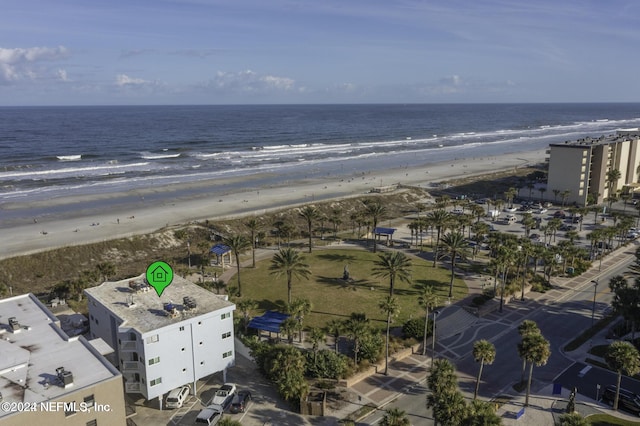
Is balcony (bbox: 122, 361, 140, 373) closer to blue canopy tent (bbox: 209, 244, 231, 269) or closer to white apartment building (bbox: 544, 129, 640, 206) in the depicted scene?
blue canopy tent (bbox: 209, 244, 231, 269)

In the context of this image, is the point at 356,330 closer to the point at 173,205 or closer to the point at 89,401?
the point at 89,401

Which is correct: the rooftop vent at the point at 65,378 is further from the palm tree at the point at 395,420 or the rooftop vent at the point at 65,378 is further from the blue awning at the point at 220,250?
the blue awning at the point at 220,250

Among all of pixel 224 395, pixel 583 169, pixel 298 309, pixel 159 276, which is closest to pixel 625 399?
pixel 298 309

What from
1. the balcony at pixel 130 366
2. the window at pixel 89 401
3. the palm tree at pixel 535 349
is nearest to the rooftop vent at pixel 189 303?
the balcony at pixel 130 366

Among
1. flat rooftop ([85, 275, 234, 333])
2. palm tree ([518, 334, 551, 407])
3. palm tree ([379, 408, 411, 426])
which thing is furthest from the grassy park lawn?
palm tree ([379, 408, 411, 426])

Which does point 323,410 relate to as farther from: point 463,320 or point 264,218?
point 264,218

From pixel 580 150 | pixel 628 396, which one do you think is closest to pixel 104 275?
pixel 628 396
